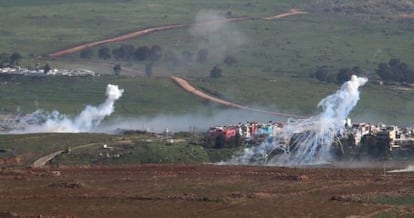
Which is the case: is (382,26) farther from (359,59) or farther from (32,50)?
Answer: (32,50)

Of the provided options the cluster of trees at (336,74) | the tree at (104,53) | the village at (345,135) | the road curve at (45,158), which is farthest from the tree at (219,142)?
the tree at (104,53)

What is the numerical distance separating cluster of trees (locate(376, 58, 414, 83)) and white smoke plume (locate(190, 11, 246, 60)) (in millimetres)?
23751

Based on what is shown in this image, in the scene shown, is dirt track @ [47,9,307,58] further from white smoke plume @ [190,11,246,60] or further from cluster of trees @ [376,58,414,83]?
cluster of trees @ [376,58,414,83]

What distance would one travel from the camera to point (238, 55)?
16512 cm

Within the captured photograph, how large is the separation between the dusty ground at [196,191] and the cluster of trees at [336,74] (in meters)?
63.3

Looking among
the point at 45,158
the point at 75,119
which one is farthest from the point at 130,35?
the point at 45,158

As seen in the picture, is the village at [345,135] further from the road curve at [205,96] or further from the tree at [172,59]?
the tree at [172,59]

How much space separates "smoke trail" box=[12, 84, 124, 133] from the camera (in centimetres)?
11700

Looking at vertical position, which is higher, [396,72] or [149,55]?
[149,55]

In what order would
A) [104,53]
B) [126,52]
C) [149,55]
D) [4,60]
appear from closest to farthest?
[4,60] < [149,55] < [126,52] < [104,53]

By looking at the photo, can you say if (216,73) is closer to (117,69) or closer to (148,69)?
(117,69)

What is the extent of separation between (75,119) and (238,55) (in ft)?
155

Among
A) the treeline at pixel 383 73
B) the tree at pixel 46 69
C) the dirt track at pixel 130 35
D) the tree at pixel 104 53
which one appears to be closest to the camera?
the treeline at pixel 383 73

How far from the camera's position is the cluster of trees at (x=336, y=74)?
145375 millimetres
